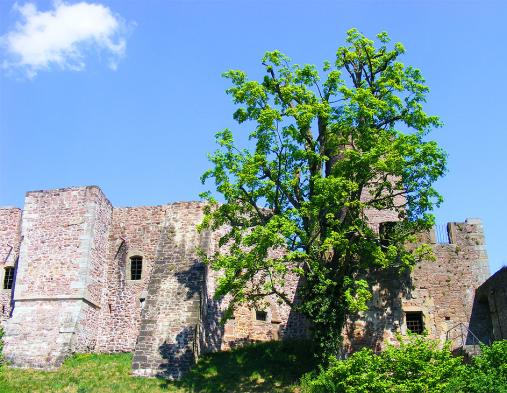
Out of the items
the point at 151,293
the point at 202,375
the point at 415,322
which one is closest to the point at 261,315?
the point at 151,293

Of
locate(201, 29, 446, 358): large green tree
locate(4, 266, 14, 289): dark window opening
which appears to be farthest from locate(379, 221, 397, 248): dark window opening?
locate(4, 266, 14, 289): dark window opening

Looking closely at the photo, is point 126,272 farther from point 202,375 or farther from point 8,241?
point 202,375

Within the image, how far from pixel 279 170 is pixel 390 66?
17.2 ft

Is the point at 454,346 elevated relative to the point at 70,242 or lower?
lower

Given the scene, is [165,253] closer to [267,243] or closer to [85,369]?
[85,369]

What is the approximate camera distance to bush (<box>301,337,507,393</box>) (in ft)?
52.9

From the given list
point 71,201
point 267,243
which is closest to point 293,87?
point 267,243

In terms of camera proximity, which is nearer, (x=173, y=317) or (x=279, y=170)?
(x=279, y=170)

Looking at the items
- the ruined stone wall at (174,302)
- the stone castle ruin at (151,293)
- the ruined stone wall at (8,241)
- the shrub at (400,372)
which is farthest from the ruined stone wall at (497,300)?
the ruined stone wall at (8,241)

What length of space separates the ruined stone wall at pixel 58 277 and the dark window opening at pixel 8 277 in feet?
8.01

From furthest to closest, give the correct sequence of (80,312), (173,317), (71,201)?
(71,201)
(80,312)
(173,317)

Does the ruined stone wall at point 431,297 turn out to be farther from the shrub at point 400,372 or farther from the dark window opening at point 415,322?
the shrub at point 400,372

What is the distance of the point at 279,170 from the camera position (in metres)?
21.6

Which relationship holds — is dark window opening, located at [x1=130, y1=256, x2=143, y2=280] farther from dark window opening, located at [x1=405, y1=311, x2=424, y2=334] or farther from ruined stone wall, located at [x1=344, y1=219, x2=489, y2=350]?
dark window opening, located at [x1=405, y1=311, x2=424, y2=334]
